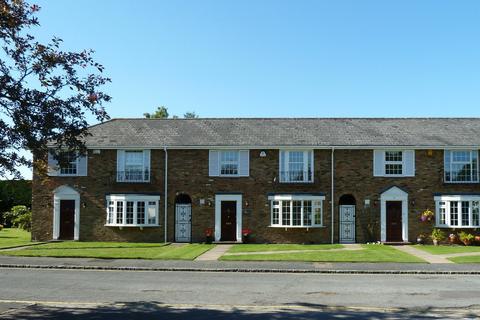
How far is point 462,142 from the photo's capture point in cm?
3272

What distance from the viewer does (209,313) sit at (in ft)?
40.0

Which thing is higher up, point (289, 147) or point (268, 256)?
point (289, 147)

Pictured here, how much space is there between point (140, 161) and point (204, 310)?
2223 centimetres

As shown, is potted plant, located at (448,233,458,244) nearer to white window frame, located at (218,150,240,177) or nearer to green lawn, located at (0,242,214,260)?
white window frame, located at (218,150,240,177)

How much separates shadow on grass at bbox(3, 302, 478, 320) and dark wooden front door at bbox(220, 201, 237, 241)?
2010 cm

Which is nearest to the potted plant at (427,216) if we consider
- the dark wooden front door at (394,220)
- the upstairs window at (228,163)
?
the dark wooden front door at (394,220)

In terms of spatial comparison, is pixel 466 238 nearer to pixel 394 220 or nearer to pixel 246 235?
pixel 394 220

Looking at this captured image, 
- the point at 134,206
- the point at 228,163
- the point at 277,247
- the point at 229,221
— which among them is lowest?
the point at 277,247

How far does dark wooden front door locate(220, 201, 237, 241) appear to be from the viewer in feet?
109

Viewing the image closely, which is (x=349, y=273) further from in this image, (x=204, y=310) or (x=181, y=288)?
(x=204, y=310)

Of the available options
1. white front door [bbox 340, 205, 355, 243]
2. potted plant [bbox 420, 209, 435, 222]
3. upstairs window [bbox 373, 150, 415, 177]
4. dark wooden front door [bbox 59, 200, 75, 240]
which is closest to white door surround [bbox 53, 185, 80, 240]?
dark wooden front door [bbox 59, 200, 75, 240]

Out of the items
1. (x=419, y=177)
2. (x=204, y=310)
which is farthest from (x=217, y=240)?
(x=204, y=310)

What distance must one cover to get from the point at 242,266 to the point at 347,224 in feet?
41.5

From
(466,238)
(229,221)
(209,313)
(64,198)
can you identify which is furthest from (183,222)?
(209,313)
